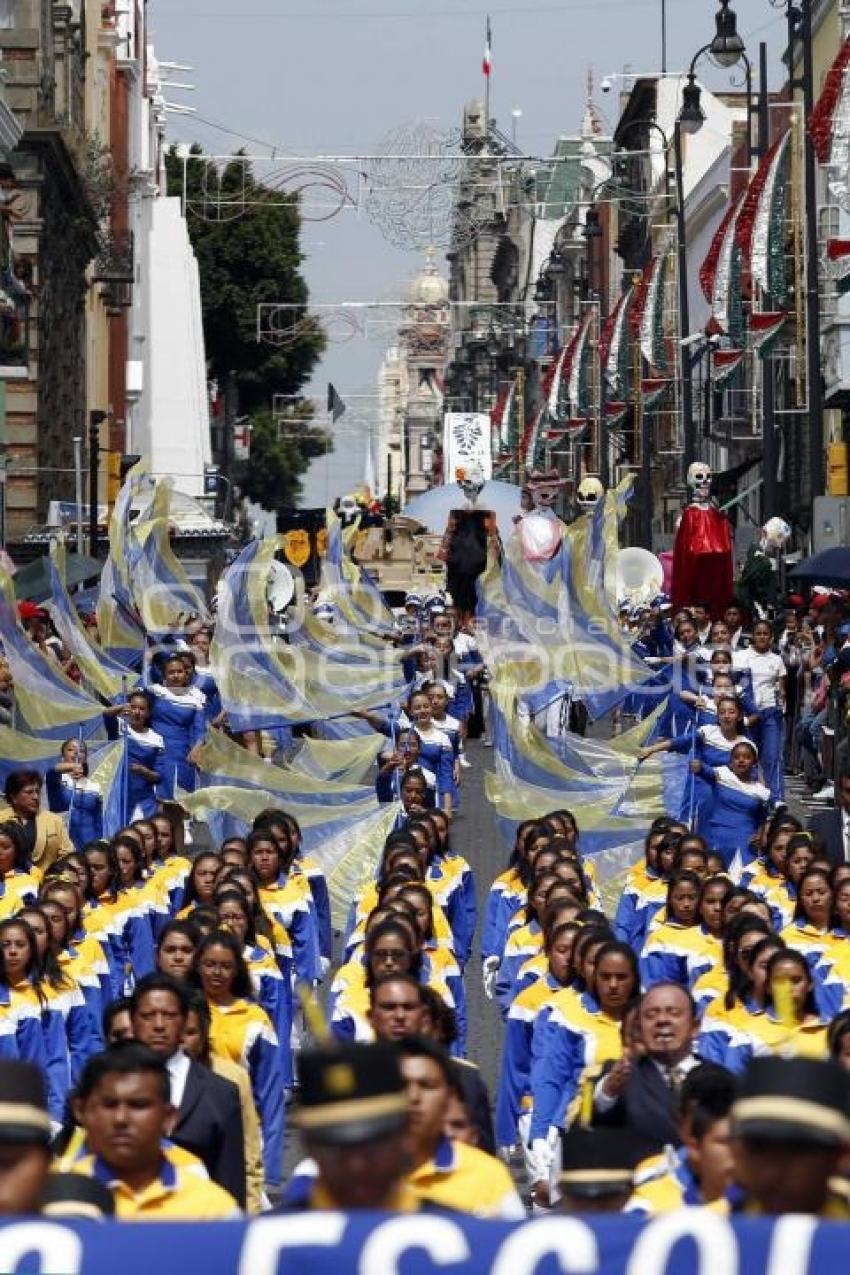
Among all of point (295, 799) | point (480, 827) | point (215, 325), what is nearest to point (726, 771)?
point (295, 799)

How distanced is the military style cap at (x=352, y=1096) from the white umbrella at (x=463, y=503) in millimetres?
40338

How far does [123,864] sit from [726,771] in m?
5.08

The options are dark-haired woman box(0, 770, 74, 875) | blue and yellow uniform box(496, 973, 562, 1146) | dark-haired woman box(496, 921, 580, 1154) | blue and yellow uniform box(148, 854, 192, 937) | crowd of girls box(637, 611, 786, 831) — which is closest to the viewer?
dark-haired woman box(496, 921, 580, 1154)

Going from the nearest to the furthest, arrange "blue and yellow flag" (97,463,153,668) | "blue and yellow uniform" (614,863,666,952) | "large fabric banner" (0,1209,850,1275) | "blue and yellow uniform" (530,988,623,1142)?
"large fabric banner" (0,1209,850,1275) → "blue and yellow uniform" (530,988,623,1142) → "blue and yellow uniform" (614,863,666,952) → "blue and yellow flag" (97,463,153,668)

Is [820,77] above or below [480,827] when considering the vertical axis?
above

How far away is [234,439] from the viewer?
102 m

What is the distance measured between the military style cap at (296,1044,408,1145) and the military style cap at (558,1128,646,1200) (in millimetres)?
1015

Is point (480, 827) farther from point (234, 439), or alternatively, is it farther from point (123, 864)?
point (234, 439)

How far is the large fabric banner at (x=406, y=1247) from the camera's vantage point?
5.80 metres

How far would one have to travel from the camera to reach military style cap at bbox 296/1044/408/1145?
579 centimetres

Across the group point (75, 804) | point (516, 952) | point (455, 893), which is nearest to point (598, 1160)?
point (516, 952)

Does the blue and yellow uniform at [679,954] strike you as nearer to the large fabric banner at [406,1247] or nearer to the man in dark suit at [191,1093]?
the man in dark suit at [191,1093]

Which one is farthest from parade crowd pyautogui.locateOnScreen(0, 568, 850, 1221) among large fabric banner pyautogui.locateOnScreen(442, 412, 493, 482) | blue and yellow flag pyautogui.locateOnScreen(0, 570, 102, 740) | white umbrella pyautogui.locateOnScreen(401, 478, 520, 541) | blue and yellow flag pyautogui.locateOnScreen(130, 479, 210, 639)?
large fabric banner pyautogui.locateOnScreen(442, 412, 493, 482)

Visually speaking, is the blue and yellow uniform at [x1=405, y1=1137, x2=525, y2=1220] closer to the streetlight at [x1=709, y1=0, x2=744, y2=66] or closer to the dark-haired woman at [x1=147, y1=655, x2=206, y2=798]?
the dark-haired woman at [x1=147, y1=655, x2=206, y2=798]
